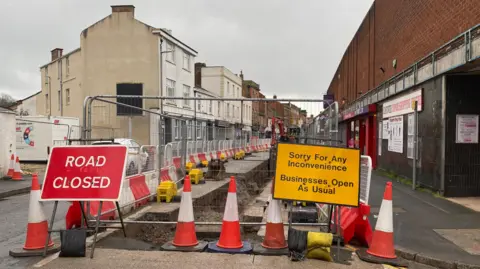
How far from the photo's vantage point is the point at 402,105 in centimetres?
1380

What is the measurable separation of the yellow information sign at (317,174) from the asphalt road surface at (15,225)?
11.6ft

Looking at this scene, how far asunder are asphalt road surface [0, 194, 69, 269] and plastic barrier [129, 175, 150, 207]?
150 cm

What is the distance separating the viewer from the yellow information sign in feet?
17.4

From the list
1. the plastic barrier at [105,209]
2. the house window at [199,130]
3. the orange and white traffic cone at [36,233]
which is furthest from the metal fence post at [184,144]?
the orange and white traffic cone at [36,233]

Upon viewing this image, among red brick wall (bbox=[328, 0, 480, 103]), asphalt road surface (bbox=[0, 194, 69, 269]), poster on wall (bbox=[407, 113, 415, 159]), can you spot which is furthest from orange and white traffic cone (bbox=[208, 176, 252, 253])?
poster on wall (bbox=[407, 113, 415, 159])

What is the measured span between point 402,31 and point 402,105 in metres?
3.58

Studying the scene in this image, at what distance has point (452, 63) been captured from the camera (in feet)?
30.6

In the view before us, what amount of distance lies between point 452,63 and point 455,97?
1.16 m

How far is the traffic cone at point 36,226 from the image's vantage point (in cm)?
543

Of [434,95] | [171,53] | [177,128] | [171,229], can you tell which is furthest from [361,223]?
[171,53]

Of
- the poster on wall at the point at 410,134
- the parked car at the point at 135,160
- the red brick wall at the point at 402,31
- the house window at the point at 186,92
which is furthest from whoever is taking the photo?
the house window at the point at 186,92

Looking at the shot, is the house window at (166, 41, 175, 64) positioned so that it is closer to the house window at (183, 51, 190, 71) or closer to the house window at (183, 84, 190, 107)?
the house window at (183, 51, 190, 71)

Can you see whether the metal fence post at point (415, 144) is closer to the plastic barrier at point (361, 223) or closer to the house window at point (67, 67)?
the plastic barrier at point (361, 223)

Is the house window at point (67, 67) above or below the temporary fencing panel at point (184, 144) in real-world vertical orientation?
above
